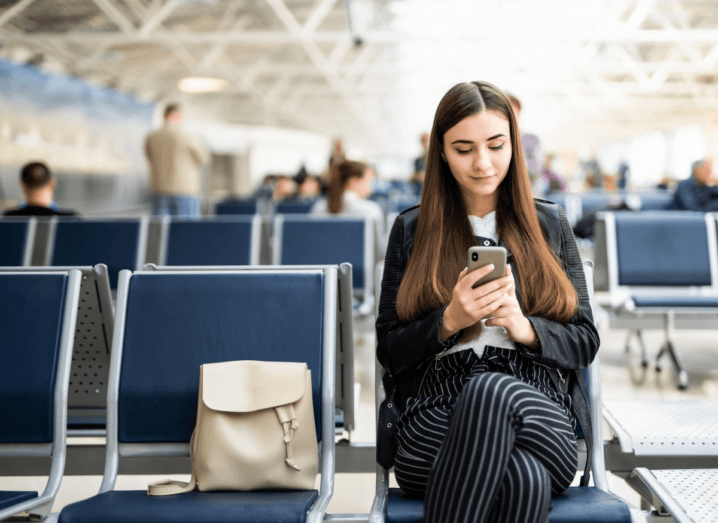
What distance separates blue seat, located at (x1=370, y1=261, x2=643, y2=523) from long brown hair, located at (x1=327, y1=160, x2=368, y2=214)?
3182 millimetres

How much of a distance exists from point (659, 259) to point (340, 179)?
221cm

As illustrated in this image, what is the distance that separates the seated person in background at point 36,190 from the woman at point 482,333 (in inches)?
131

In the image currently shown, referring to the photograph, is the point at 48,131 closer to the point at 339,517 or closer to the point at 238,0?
the point at 238,0

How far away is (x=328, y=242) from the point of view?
3.94 meters

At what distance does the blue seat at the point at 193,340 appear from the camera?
153 centimetres

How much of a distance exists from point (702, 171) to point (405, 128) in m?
37.7

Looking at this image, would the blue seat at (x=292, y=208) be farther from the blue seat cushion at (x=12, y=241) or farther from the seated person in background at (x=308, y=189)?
the seated person in background at (x=308, y=189)

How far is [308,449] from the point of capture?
141 cm

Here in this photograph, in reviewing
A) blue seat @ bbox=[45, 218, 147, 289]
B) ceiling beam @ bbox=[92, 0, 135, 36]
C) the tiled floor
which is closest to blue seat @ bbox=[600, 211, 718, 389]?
the tiled floor

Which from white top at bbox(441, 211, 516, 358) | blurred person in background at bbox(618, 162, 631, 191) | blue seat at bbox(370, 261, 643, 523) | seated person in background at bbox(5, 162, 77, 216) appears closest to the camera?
blue seat at bbox(370, 261, 643, 523)

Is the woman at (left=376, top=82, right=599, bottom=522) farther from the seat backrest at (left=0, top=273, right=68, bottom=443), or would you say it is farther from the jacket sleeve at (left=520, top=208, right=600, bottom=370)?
the seat backrest at (left=0, top=273, right=68, bottom=443)

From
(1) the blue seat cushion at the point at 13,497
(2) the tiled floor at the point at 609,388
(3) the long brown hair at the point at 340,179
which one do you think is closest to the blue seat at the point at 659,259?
(2) the tiled floor at the point at 609,388

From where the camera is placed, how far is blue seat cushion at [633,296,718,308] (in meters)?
3.54

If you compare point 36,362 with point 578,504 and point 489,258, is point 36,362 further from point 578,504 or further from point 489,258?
point 578,504
